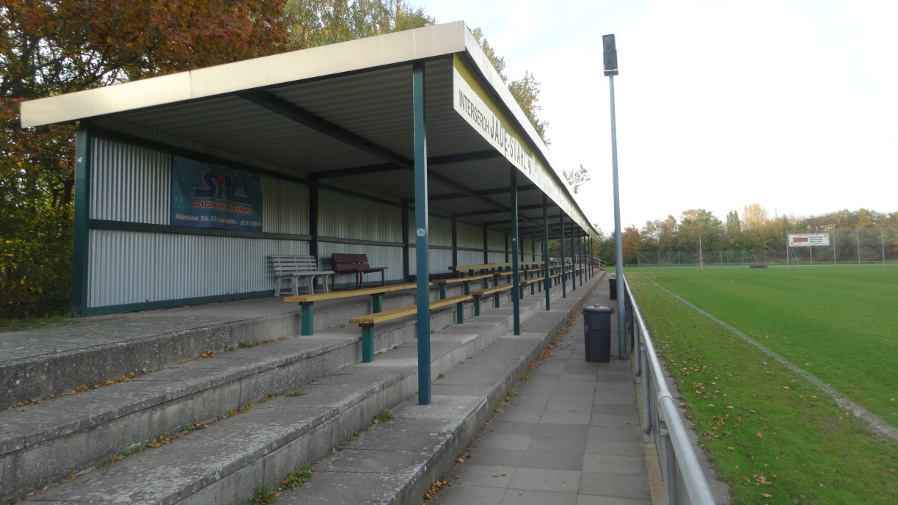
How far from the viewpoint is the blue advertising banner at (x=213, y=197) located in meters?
7.49

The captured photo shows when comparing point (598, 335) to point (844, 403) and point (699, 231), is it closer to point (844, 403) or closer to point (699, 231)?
point (844, 403)

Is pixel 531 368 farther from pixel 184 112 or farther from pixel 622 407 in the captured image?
pixel 184 112

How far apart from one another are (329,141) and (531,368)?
4.62 meters

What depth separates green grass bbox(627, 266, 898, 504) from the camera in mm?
3928

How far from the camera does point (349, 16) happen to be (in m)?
27.7

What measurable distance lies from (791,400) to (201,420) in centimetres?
617

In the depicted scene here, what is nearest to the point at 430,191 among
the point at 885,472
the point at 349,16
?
the point at 885,472

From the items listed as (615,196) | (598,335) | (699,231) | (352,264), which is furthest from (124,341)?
(699,231)

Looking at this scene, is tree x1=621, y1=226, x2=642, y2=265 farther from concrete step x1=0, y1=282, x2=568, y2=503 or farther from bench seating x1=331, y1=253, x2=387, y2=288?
concrete step x1=0, y1=282, x2=568, y2=503

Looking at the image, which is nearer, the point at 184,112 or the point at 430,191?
the point at 184,112

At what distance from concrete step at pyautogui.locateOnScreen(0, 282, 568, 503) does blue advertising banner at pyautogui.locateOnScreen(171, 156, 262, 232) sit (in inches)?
133

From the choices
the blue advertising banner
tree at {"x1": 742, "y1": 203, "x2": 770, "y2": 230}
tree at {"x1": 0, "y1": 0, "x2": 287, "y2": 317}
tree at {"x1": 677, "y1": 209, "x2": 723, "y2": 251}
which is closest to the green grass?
the blue advertising banner

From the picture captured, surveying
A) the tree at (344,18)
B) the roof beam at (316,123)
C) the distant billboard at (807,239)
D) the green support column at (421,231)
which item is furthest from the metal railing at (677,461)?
the distant billboard at (807,239)

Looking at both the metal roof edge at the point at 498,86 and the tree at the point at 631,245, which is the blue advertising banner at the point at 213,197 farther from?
the tree at the point at 631,245
